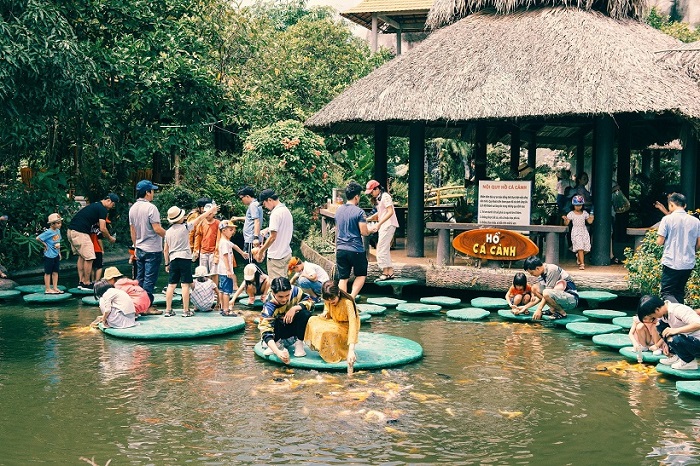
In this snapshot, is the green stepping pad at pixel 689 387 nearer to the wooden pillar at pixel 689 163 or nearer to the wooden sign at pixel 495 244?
the wooden sign at pixel 495 244

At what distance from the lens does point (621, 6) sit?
16.2 meters

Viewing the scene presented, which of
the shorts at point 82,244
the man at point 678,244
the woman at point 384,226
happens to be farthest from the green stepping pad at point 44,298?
the man at point 678,244

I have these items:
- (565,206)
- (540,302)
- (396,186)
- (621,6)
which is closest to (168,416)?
(540,302)

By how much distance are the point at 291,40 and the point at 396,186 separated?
27.7 feet

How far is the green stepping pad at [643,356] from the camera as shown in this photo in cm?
921

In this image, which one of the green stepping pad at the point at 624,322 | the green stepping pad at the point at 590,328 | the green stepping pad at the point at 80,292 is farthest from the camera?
the green stepping pad at the point at 80,292

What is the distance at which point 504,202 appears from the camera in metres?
14.1

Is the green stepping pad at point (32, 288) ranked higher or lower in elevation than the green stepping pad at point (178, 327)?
higher

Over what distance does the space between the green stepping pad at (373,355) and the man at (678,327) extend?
101 inches

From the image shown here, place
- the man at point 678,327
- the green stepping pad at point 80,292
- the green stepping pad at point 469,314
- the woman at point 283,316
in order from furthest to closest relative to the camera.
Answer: the green stepping pad at point 80,292 → the green stepping pad at point 469,314 → the woman at point 283,316 → the man at point 678,327

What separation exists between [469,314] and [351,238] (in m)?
2.09

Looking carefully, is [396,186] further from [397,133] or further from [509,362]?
[509,362]

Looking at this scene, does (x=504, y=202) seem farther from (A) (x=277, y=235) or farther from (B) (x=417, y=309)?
(A) (x=277, y=235)

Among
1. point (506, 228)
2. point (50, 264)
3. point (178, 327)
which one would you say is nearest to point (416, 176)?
point (506, 228)
